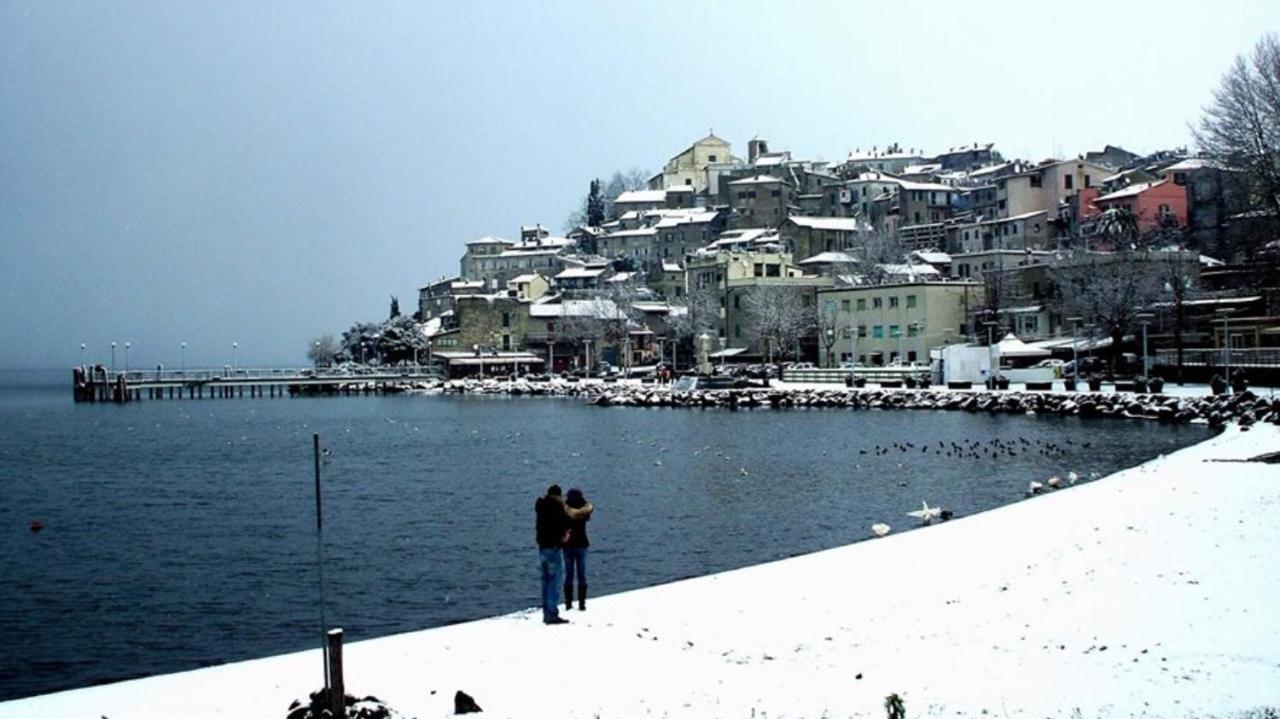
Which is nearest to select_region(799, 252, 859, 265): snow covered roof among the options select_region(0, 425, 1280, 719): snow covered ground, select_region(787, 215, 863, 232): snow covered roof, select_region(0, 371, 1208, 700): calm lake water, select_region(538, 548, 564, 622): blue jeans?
select_region(787, 215, 863, 232): snow covered roof

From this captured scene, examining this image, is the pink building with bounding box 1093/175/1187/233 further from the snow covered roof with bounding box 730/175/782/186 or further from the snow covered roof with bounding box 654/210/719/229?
the snow covered roof with bounding box 654/210/719/229

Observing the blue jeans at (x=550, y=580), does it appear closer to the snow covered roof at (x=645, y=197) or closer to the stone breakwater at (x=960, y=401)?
the stone breakwater at (x=960, y=401)

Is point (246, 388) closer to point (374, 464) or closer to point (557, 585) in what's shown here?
point (374, 464)

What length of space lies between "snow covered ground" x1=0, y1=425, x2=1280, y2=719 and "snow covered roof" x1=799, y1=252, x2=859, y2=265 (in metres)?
79.0

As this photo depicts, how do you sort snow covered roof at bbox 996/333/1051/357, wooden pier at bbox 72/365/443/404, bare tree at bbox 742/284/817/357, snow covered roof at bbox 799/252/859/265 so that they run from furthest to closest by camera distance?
wooden pier at bbox 72/365/443/404 < snow covered roof at bbox 799/252/859/265 < bare tree at bbox 742/284/817/357 < snow covered roof at bbox 996/333/1051/357

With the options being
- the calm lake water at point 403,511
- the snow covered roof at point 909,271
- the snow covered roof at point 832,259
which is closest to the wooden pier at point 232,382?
the snow covered roof at point 832,259

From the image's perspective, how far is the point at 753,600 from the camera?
42.7 feet

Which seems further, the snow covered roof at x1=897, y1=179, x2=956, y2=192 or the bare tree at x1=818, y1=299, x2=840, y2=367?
the snow covered roof at x1=897, y1=179, x2=956, y2=192

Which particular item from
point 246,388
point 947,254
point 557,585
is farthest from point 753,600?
point 246,388

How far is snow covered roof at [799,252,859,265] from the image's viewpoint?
93281 mm

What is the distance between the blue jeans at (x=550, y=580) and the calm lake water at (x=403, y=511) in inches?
130

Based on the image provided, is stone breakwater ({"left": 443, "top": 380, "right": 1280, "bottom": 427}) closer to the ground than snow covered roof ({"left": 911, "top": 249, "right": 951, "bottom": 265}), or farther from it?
closer to the ground

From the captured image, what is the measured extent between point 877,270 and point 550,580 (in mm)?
78672

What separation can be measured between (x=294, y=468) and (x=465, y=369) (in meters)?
65.3
